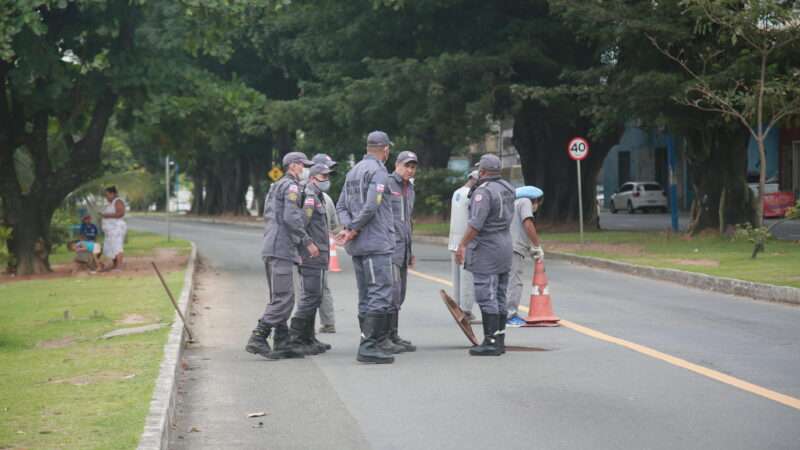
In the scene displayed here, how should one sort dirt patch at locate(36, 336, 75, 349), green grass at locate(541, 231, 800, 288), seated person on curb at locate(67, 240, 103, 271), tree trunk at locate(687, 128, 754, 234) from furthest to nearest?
tree trunk at locate(687, 128, 754, 234) < seated person on curb at locate(67, 240, 103, 271) < green grass at locate(541, 231, 800, 288) < dirt patch at locate(36, 336, 75, 349)

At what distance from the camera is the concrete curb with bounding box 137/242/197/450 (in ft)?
24.2

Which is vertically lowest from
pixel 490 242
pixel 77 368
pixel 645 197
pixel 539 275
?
pixel 77 368

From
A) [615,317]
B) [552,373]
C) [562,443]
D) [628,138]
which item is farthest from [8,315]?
[628,138]

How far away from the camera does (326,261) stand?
12172mm

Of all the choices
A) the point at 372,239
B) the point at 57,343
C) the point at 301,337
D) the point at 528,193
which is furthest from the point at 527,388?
the point at 57,343

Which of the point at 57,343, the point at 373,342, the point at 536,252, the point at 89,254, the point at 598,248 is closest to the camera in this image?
the point at 373,342

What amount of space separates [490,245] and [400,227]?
0.86m

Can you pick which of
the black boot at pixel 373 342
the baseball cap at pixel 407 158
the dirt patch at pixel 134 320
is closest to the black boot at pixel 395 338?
the black boot at pixel 373 342

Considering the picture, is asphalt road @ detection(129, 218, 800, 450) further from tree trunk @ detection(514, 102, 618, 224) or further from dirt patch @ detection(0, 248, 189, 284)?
tree trunk @ detection(514, 102, 618, 224)

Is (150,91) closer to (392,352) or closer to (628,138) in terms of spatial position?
(392,352)

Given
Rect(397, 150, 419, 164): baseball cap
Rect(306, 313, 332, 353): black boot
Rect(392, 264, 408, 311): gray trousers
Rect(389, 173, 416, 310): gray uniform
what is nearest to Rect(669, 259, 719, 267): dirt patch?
Rect(392, 264, 408, 311): gray trousers

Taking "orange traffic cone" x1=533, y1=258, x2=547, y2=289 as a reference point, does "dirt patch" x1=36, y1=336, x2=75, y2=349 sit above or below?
below

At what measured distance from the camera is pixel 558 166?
40.4m

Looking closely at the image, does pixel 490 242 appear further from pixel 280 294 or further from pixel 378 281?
pixel 280 294
